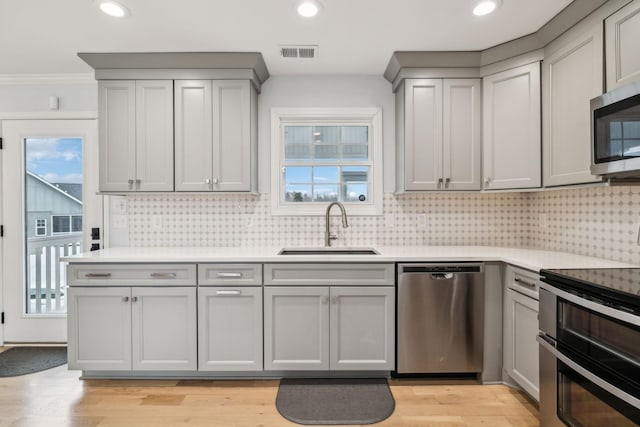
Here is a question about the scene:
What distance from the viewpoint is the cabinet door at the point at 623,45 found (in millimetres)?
1672

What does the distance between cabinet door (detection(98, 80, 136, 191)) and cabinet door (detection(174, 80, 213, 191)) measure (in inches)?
14.0

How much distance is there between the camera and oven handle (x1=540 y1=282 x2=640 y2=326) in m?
1.23

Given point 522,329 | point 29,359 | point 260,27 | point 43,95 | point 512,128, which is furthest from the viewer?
point 43,95

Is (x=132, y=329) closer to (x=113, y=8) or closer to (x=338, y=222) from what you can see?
(x=338, y=222)

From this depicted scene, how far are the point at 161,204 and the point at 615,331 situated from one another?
122 inches

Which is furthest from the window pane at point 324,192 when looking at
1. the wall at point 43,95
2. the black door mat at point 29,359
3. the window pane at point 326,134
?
the black door mat at point 29,359

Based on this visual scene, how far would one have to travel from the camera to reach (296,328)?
2377mm

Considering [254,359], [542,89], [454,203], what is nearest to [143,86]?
[254,359]

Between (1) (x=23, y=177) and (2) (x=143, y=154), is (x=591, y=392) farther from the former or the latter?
(1) (x=23, y=177)

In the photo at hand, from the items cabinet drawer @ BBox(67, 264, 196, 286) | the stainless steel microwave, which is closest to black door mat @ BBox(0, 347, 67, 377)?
cabinet drawer @ BBox(67, 264, 196, 286)

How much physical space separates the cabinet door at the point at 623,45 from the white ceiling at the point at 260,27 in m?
0.37

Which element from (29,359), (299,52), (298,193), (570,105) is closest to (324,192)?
(298,193)

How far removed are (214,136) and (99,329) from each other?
63.2 inches

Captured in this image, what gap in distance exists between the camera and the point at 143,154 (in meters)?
2.69
